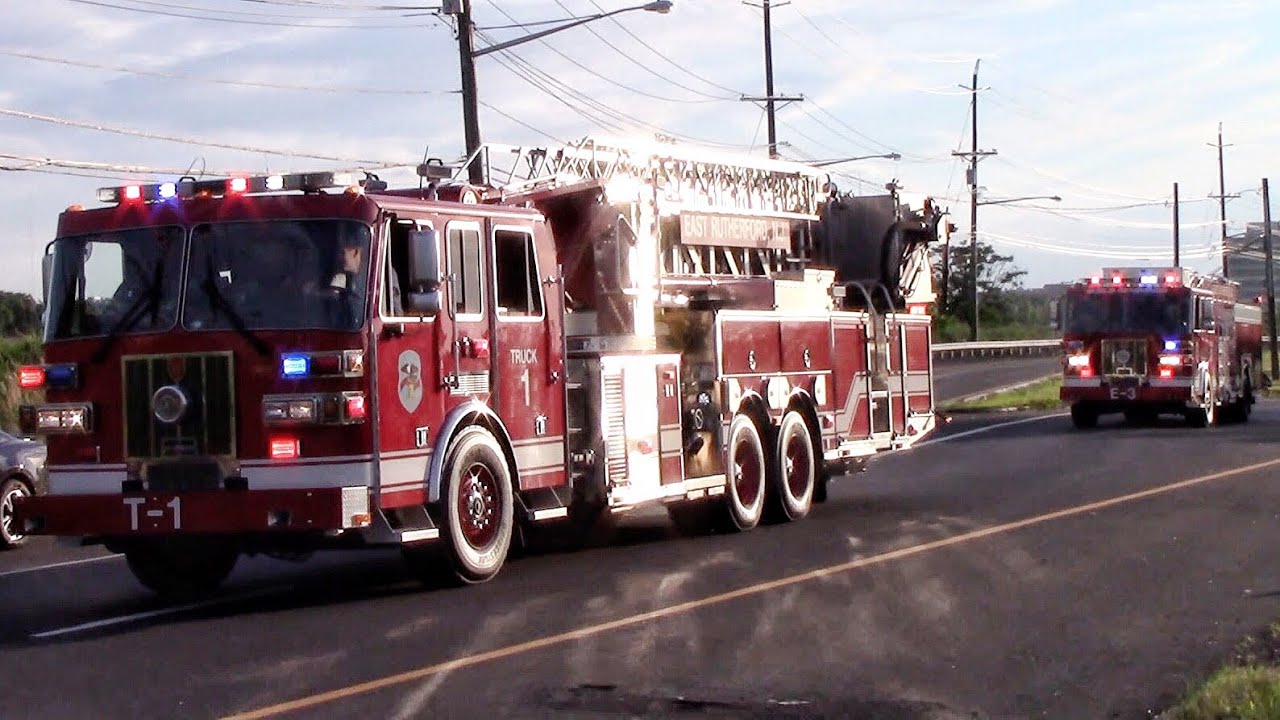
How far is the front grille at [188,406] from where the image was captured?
38.7ft

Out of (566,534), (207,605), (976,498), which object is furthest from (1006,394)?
(207,605)

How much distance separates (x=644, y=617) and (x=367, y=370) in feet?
7.73

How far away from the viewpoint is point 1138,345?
116 ft

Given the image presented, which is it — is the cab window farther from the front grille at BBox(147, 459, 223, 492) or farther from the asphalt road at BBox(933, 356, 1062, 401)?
the asphalt road at BBox(933, 356, 1062, 401)

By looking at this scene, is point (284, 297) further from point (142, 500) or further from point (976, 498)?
point (976, 498)

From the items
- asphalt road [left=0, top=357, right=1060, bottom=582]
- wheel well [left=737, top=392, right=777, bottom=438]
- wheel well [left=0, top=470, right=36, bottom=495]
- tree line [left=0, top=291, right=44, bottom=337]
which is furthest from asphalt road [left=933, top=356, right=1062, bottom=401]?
wheel well [left=0, top=470, right=36, bottom=495]

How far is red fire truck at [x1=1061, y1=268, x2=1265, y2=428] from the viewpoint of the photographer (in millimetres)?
34938

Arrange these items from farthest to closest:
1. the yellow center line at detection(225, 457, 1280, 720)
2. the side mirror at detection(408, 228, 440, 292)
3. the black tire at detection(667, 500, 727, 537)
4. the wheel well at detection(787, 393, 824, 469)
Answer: the wheel well at detection(787, 393, 824, 469), the black tire at detection(667, 500, 727, 537), the side mirror at detection(408, 228, 440, 292), the yellow center line at detection(225, 457, 1280, 720)

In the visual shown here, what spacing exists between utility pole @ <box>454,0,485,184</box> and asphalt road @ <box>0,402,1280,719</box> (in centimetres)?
1043

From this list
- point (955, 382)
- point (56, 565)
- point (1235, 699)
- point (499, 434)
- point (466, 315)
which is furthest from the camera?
point (955, 382)

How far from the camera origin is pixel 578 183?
15430mm

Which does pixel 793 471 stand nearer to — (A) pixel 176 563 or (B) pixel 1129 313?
(A) pixel 176 563

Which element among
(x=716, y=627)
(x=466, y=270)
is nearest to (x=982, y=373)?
(x=466, y=270)

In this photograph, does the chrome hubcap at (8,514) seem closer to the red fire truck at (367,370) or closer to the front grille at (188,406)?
the red fire truck at (367,370)
